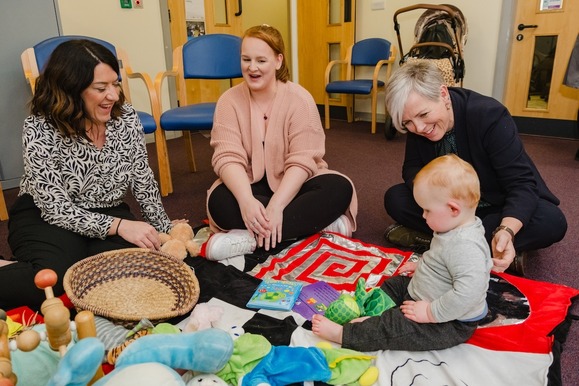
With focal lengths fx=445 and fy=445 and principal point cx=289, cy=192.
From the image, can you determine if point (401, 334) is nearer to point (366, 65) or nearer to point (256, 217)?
point (256, 217)

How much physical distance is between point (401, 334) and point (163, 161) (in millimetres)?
1701

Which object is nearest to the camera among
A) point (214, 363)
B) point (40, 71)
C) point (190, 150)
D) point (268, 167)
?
point (214, 363)

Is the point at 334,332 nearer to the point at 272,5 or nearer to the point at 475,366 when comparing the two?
the point at 475,366

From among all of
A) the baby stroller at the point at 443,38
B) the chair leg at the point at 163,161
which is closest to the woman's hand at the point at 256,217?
the chair leg at the point at 163,161

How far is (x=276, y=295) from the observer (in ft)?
4.28

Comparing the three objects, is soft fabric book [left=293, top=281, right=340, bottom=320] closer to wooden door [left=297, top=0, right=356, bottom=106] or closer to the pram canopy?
the pram canopy

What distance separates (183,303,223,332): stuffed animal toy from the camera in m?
1.12

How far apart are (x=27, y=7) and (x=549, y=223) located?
277 cm

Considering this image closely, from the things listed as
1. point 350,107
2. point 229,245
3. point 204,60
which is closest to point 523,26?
point 350,107

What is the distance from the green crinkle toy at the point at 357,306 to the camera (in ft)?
3.74

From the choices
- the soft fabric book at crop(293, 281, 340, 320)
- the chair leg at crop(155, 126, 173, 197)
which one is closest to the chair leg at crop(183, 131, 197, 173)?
the chair leg at crop(155, 126, 173, 197)

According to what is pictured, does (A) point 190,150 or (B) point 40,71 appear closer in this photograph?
(B) point 40,71

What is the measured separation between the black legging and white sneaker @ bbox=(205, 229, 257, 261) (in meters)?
0.08

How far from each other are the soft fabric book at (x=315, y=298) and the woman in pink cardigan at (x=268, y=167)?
275 millimetres
